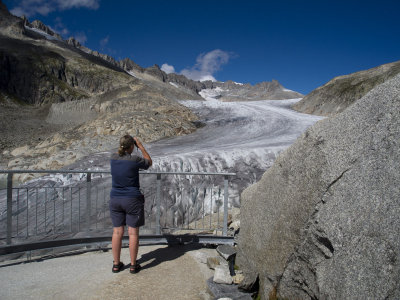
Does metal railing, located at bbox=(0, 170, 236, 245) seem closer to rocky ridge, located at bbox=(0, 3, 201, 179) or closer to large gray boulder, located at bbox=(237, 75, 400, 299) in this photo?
large gray boulder, located at bbox=(237, 75, 400, 299)

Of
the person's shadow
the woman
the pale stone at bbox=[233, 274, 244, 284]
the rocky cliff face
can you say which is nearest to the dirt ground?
the rocky cliff face

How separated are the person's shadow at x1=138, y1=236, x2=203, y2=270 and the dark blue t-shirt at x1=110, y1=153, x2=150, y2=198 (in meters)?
1.19

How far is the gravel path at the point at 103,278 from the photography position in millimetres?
3604

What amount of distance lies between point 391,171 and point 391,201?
0.72 feet

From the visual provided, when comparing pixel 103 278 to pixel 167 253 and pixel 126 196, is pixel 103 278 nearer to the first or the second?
pixel 126 196

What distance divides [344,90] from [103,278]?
80.9 ft

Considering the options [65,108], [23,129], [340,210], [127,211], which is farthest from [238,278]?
[23,129]

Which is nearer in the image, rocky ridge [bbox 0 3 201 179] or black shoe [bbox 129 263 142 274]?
black shoe [bbox 129 263 142 274]

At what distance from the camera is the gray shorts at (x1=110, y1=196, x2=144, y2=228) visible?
Answer: 4023 mm

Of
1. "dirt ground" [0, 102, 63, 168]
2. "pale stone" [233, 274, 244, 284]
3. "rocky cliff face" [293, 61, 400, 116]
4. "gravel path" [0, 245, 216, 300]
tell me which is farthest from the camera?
"dirt ground" [0, 102, 63, 168]

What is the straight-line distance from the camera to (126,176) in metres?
4.01

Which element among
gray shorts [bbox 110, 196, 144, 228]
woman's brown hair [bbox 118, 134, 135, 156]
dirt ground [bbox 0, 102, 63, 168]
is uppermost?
dirt ground [bbox 0, 102, 63, 168]

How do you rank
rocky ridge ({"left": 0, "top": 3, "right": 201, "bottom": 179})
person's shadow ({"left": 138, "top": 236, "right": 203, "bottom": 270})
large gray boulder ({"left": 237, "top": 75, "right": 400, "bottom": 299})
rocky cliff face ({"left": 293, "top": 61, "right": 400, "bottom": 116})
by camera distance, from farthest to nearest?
rocky cliff face ({"left": 293, "top": 61, "right": 400, "bottom": 116}), rocky ridge ({"left": 0, "top": 3, "right": 201, "bottom": 179}), person's shadow ({"left": 138, "top": 236, "right": 203, "bottom": 270}), large gray boulder ({"left": 237, "top": 75, "right": 400, "bottom": 299})

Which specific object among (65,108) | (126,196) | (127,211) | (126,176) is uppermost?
(65,108)
